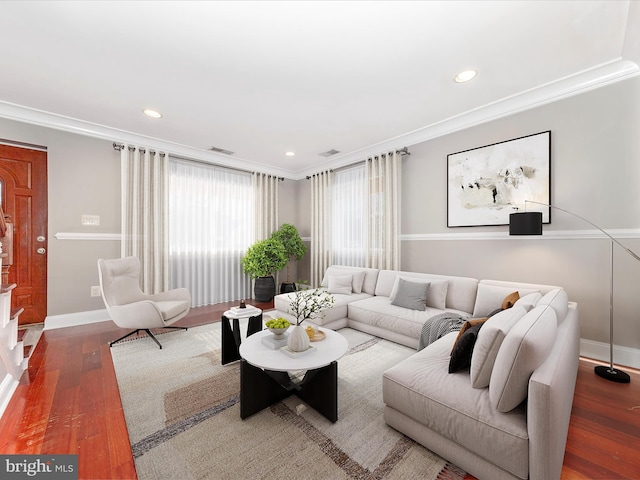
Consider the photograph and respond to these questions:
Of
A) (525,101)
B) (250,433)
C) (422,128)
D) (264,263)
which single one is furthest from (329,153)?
(250,433)

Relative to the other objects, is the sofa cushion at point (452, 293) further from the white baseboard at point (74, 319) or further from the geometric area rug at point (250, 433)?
the white baseboard at point (74, 319)

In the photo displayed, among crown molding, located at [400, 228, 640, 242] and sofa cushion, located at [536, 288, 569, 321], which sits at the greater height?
crown molding, located at [400, 228, 640, 242]

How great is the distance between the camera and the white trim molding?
3.59 m

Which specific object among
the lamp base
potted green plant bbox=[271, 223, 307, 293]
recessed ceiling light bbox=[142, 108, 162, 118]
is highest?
recessed ceiling light bbox=[142, 108, 162, 118]

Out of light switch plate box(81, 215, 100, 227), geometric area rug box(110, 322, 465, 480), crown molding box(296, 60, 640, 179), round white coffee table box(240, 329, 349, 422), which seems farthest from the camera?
light switch plate box(81, 215, 100, 227)

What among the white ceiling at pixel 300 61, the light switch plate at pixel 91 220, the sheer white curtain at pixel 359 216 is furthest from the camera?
the sheer white curtain at pixel 359 216

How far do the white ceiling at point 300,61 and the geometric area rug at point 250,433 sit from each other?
9.06ft

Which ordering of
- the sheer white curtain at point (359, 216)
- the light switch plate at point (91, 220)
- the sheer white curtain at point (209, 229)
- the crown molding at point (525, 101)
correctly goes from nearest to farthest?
the crown molding at point (525, 101)
the light switch plate at point (91, 220)
the sheer white curtain at point (359, 216)
the sheer white curtain at point (209, 229)

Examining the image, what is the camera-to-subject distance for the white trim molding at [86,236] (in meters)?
3.59

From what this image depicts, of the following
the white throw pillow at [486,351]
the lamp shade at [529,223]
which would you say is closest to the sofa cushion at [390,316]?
the lamp shade at [529,223]

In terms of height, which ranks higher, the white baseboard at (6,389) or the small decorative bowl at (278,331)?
the small decorative bowl at (278,331)

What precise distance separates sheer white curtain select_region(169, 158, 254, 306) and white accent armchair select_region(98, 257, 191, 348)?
1138 millimetres

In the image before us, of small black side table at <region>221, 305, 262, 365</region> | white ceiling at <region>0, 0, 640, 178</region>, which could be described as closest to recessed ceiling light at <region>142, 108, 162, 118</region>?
white ceiling at <region>0, 0, 640, 178</region>

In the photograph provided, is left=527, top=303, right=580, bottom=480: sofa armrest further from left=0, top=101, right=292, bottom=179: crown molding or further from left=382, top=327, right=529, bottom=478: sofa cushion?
left=0, top=101, right=292, bottom=179: crown molding
